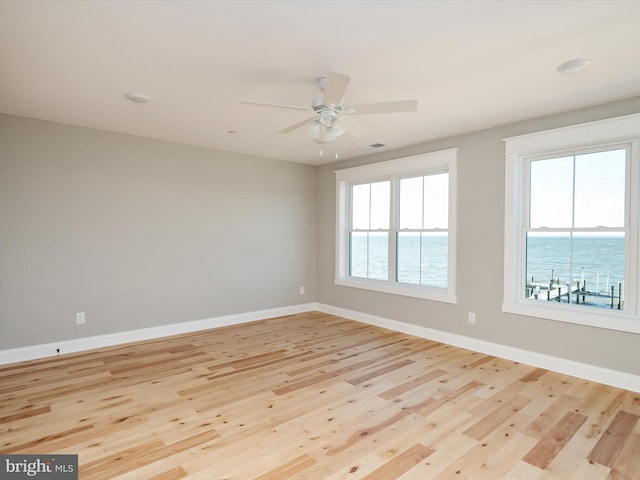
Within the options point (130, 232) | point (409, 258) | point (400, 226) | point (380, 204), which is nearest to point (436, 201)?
point (400, 226)

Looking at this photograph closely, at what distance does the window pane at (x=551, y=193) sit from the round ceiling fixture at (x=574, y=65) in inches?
49.9

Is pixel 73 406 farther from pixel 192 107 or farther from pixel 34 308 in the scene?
pixel 192 107

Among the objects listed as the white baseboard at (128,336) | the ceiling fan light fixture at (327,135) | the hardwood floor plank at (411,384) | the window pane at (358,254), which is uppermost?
the ceiling fan light fixture at (327,135)

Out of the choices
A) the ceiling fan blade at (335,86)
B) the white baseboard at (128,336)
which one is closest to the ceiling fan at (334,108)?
the ceiling fan blade at (335,86)

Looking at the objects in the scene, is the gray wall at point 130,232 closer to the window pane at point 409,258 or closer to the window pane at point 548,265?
the window pane at point 409,258

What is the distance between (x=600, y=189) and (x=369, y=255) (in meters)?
3.09

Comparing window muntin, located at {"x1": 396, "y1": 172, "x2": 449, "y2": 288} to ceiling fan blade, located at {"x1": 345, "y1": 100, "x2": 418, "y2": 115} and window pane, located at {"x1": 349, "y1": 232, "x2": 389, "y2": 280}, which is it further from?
ceiling fan blade, located at {"x1": 345, "y1": 100, "x2": 418, "y2": 115}

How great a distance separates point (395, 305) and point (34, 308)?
4.41 metres

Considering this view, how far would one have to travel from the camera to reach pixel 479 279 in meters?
4.15

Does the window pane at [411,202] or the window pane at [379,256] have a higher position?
the window pane at [411,202]

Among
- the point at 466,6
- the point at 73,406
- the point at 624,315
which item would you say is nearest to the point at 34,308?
the point at 73,406

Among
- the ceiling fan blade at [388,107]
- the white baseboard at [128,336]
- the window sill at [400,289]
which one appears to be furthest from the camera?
the window sill at [400,289]

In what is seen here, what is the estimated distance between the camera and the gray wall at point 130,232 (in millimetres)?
3811

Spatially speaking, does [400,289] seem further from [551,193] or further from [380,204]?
[551,193]
